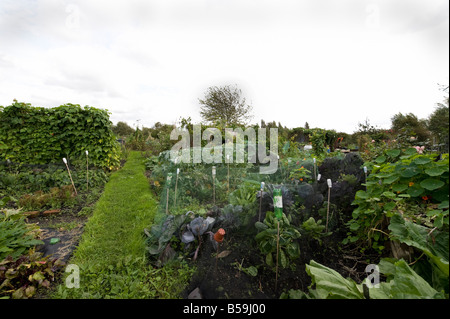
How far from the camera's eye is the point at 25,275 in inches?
81.0

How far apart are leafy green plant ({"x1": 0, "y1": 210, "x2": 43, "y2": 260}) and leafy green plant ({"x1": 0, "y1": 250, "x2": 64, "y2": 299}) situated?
188 millimetres

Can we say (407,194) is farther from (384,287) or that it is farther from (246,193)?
(246,193)

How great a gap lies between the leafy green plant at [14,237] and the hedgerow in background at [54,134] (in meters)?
3.22

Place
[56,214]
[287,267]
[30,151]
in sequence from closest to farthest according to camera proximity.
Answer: [287,267] < [56,214] < [30,151]

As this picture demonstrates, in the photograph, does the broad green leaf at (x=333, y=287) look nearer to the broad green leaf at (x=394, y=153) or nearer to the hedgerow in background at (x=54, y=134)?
the broad green leaf at (x=394, y=153)

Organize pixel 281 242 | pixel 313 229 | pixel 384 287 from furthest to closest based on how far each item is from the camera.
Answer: pixel 313 229, pixel 281 242, pixel 384 287

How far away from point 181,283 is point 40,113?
21.1 feet

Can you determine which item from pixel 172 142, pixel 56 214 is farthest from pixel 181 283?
pixel 172 142

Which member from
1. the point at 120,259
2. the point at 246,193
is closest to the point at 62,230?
the point at 120,259

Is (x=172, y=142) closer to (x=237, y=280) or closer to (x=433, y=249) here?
(x=237, y=280)

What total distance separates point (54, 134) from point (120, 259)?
17.4ft

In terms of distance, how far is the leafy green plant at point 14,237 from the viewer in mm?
2287

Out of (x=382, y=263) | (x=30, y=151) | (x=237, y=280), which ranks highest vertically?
(x=30, y=151)

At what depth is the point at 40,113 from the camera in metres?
5.79
